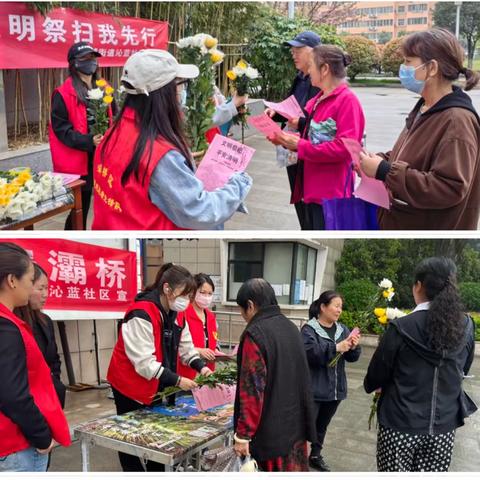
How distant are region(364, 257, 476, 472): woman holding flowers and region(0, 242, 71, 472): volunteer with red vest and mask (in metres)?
1.30

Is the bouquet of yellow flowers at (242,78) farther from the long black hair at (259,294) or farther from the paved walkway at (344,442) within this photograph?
the paved walkway at (344,442)

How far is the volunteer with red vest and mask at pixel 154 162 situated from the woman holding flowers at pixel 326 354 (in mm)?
1395

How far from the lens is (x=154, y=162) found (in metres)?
1.87

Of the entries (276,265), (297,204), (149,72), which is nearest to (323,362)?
(276,265)

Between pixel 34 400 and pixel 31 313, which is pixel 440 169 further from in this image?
pixel 31 313

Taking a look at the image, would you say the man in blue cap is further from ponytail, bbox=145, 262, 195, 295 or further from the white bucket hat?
the white bucket hat

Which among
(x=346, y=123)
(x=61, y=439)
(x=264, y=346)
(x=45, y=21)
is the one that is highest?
(x=45, y=21)

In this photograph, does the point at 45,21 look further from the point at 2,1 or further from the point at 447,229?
the point at 447,229

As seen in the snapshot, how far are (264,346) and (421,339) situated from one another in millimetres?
646

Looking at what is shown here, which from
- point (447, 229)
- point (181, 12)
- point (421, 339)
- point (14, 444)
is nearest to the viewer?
point (14, 444)

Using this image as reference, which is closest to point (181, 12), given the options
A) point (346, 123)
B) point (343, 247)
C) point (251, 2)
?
point (251, 2)

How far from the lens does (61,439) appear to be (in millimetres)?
2076

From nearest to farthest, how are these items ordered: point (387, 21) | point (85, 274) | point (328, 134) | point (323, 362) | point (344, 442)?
1. point (328, 134)
2. point (323, 362)
3. point (344, 442)
4. point (85, 274)
5. point (387, 21)

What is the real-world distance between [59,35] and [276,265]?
3.05 meters
